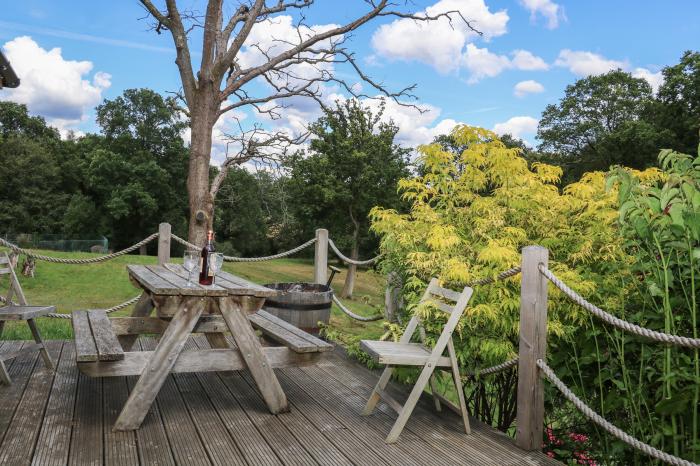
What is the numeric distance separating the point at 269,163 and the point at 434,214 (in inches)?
357

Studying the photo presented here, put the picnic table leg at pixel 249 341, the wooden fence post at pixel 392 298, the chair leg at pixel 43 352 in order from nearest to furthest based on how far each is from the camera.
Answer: the picnic table leg at pixel 249 341 < the chair leg at pixel 43 352 < the wooden fence post at pixel 392 298

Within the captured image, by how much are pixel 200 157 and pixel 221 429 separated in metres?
8.18

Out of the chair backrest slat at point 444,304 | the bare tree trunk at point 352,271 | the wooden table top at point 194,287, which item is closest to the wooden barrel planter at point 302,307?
the wooden table top at point 194,287

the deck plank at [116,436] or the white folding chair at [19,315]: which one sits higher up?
the white folding chair at [19,315]

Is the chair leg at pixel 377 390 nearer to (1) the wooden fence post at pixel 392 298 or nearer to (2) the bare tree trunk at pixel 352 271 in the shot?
(1) the wooden fence post at pixel 392 298

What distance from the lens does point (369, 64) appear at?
13766 millimetres

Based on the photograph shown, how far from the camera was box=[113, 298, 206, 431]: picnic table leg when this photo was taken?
322 centimetres

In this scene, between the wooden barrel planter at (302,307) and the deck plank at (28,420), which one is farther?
the wooden barrel planter at (302,307)

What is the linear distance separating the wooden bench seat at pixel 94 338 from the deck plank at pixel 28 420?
55cm

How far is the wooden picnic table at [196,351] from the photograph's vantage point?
10.7 ft

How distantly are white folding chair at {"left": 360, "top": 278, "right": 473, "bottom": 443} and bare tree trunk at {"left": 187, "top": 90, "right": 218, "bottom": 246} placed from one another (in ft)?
25.0

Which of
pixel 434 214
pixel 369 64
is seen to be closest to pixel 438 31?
pixel 369 64

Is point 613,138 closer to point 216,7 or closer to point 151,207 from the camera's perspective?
point 216,7

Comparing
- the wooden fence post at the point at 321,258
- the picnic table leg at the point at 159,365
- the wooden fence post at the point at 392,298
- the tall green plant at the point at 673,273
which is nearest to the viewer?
the tall green plant at the point at 673,273
